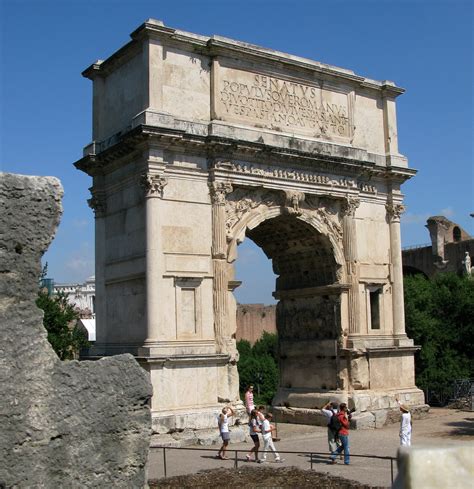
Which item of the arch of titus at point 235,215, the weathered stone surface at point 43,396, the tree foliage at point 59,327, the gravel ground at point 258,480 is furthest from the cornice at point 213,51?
the weathered stone surface at point 43,396

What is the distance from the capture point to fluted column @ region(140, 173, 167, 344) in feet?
54.3

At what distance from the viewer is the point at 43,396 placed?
3.38 m

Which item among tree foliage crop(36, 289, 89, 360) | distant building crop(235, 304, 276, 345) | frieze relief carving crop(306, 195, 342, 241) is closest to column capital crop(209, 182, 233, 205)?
frieze relief carving crop(306, 195, 342, 241)

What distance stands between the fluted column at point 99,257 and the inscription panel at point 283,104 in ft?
12.8

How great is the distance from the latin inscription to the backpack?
26.9 feet

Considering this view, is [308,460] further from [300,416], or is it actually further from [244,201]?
[244,201]

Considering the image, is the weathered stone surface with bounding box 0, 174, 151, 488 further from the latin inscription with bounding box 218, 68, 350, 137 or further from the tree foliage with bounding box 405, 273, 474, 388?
the tree foliage with bounding box 405, 273, 474, 388

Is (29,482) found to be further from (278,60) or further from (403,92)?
(403,92)

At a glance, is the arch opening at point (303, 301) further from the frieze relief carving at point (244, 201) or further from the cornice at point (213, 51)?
the cornice at point (213, 51)

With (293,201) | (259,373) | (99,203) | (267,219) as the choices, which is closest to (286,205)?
(293,201)

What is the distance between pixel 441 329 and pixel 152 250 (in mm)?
15050

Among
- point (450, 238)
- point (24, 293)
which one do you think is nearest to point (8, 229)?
point (24, 293)

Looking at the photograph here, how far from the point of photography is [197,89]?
18.2 metres

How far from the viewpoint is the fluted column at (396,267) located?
21234 millimetres
